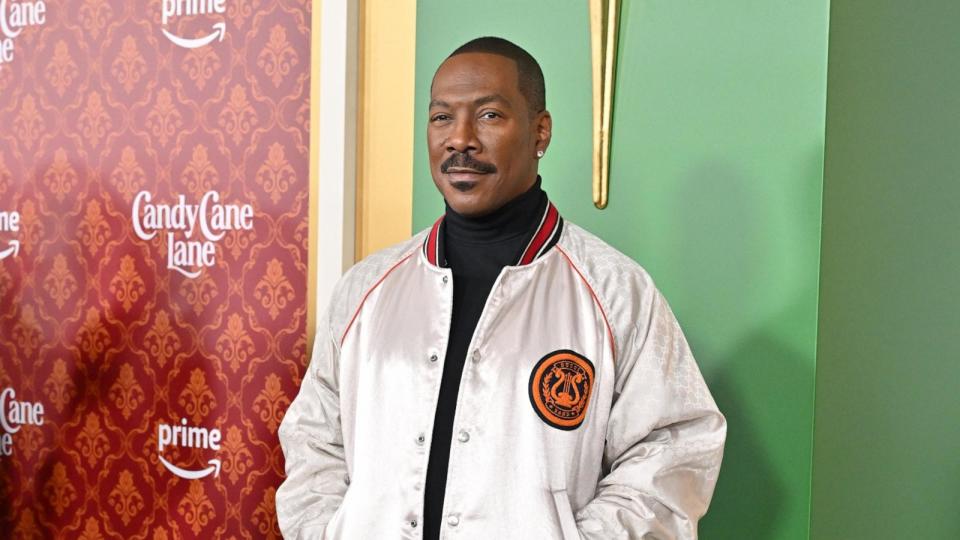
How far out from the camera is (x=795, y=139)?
197cm

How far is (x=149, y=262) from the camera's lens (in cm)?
261

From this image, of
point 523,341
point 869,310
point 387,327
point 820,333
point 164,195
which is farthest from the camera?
point 164,195

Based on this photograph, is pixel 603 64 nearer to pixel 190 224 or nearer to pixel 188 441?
pixel 190 224

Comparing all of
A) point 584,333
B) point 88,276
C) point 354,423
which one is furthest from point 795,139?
point 88,276

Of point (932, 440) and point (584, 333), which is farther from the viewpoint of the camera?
point (932, 440)

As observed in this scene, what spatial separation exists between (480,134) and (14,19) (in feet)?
5.39

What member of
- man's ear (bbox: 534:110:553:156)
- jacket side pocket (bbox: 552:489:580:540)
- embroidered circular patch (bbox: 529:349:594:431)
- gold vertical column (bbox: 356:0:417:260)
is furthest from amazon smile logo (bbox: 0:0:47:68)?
jacket side pocket (bbox: 552:489:580:540)

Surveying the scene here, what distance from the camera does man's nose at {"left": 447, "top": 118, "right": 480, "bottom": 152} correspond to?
1.72m

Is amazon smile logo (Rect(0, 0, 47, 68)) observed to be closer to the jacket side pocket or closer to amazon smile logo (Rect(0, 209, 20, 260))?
amazon smile logo (Rect(0, 209, 20, 260))

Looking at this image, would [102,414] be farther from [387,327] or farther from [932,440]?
[932,440]

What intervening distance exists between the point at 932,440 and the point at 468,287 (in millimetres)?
1249

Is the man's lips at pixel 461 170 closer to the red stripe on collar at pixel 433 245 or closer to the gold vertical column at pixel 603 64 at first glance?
the red stripe on collar at pixel 433 245

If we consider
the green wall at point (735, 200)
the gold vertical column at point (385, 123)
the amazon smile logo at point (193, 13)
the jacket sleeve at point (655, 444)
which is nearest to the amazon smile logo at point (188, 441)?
the gold vertical column at point (385, 123)

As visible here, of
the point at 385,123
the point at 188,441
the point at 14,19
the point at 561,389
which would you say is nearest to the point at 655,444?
the point at 561,389
